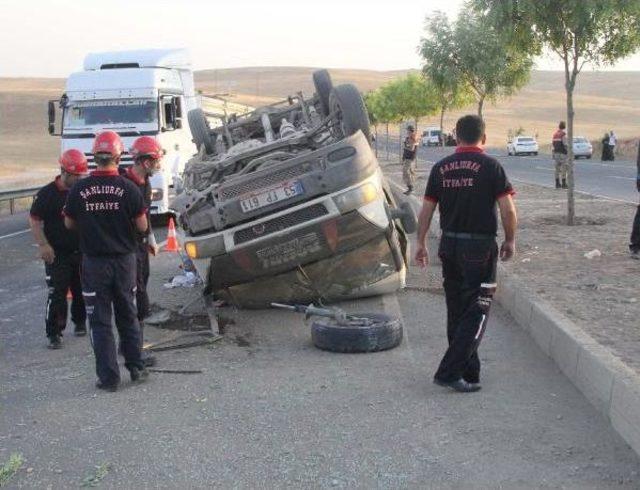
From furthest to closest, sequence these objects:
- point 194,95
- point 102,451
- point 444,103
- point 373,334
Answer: point 444,103 → point 194,95 → point 373,334 → point 102,451

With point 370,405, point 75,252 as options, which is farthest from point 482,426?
point 75,252

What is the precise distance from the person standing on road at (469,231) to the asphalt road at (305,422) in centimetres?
25

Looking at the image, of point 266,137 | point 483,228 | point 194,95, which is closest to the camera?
point 483,228

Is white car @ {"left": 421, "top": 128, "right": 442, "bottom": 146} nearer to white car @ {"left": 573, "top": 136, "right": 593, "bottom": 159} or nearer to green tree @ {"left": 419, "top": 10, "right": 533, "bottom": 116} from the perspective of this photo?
white car @ {"left": 573, "top": 136, "right": 593, "bottom": 159}

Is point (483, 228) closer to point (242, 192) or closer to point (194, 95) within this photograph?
point (242, 192)

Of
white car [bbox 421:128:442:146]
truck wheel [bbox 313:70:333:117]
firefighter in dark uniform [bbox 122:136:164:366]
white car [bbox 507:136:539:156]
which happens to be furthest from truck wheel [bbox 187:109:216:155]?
white car [bbox 421:128:442:146]

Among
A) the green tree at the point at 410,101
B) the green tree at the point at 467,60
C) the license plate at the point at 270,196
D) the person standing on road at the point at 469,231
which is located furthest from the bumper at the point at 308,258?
the green tree at the point at 410,101

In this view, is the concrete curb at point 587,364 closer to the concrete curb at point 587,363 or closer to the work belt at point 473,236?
the concrete curb at point 587,363

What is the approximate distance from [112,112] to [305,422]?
13.3 meters

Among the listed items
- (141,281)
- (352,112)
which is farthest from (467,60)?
(141,281)

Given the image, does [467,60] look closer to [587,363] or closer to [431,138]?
[587,363]

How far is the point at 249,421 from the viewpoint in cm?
500

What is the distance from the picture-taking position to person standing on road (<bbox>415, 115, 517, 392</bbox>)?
537 cm

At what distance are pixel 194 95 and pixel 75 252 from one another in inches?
519
